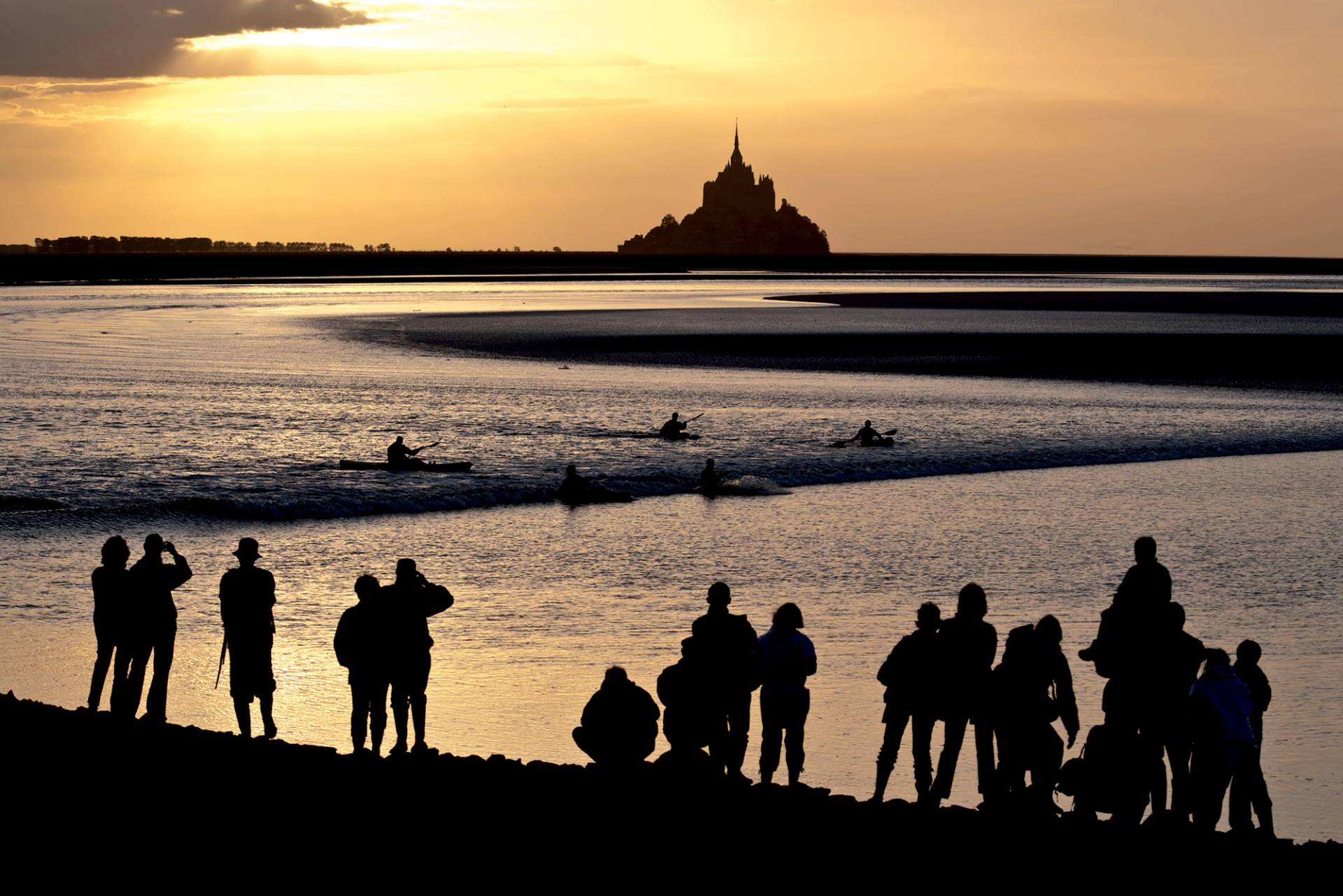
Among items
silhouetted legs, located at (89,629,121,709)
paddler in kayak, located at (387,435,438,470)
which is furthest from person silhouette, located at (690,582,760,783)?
paddler in kayak, located at (387,435,438,470)

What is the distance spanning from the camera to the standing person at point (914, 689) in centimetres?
991

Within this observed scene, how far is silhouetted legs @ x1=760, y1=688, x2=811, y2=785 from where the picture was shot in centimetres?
1021

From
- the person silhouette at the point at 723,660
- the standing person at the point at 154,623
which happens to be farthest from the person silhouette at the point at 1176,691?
the standing person at the point at 154,623

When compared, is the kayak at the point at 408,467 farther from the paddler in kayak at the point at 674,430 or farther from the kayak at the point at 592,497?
the paddler in kayak at the point at 674,430

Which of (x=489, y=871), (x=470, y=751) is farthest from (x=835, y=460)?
(x=489, y=871)

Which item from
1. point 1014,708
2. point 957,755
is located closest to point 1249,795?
point 1014,708

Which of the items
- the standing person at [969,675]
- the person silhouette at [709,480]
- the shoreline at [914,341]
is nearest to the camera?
the standing person at [969,675]

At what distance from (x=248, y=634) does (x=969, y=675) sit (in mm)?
5407

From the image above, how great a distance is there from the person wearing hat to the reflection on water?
86 centimetres

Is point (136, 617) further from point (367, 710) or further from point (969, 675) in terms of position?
point (969, 675)

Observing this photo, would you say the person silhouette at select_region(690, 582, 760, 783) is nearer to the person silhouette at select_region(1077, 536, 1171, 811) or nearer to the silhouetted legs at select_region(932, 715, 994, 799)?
the silhouetted legs at select_region(932, 715, 994, 799)

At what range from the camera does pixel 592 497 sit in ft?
84.0

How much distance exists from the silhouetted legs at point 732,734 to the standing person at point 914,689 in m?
0.95

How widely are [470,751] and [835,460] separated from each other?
2036 centimetres
